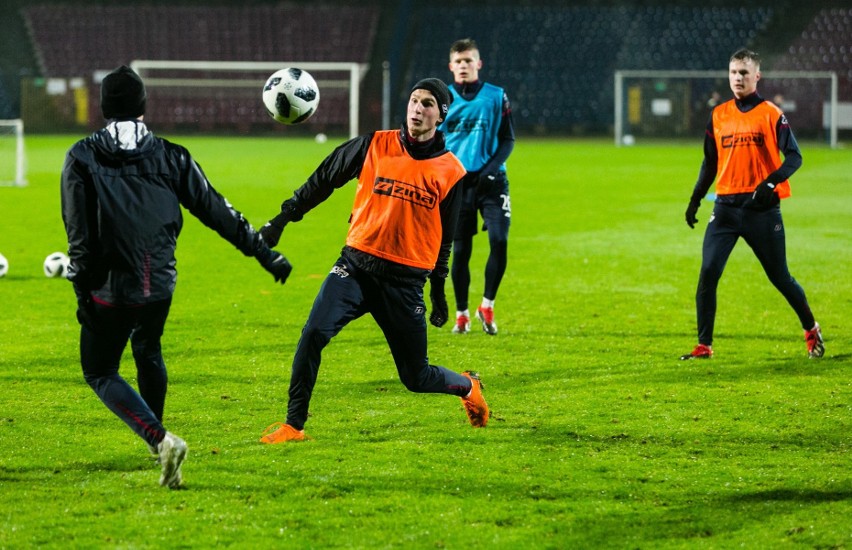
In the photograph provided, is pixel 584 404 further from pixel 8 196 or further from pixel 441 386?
pixel 8 196

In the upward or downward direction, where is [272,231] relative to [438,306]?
upward

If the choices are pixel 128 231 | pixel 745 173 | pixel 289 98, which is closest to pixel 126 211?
pixel 128 231

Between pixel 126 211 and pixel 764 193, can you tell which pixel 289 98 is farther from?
pixel 764 193

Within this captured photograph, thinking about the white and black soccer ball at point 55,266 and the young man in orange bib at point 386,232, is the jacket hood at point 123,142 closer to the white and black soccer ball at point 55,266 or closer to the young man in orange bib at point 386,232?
the young man in orange bib at point 386,232

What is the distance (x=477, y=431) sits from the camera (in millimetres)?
6297

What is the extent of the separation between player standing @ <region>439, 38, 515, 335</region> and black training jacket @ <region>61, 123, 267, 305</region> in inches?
165

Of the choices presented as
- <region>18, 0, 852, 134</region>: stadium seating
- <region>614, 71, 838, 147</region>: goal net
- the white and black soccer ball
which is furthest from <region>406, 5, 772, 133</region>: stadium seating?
the white and black soccer ball

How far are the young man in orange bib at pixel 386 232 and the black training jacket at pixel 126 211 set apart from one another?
823 millimetres

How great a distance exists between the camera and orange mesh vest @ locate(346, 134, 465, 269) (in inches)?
230

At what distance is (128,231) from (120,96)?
0.56 meters

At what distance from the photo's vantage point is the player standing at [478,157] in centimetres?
912

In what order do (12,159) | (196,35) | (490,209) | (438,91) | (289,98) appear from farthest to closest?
(196,35)
(12,159)
(490,209)
(289,98)
(438,91)

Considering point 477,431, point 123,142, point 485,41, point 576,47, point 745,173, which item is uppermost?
point 485,41

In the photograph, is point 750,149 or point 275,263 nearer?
point 275,263
